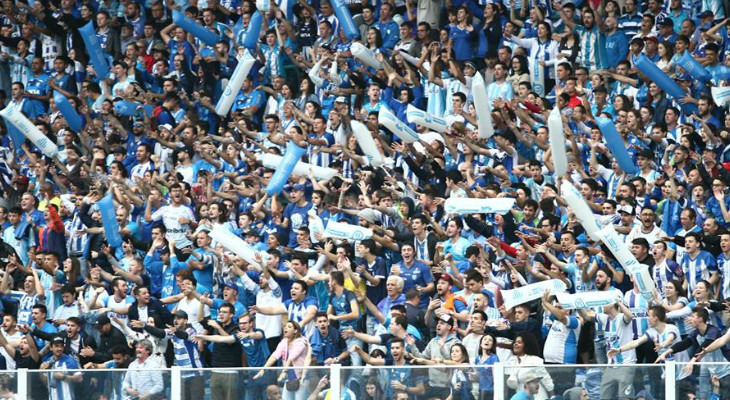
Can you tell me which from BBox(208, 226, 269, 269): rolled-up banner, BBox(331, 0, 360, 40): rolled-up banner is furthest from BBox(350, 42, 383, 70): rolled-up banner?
BBox(208, 226, 269, 269): rolled-up banner

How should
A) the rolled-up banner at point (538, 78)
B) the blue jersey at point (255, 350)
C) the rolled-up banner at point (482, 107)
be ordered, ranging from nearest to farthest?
the blue jersey at point (255, 350) → the rolled-up banner at point (482, 107) → the rolled-up banner at point (538, 78)

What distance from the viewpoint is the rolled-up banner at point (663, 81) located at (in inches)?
738

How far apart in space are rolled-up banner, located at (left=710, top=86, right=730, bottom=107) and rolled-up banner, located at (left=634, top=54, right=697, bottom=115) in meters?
0.36

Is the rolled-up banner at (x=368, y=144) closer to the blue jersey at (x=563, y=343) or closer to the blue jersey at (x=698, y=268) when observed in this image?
the blue jersey at (x=698, y=268)

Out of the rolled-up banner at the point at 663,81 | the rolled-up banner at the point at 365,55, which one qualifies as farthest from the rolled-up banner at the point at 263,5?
the rolled-up banner at the point at 663,81

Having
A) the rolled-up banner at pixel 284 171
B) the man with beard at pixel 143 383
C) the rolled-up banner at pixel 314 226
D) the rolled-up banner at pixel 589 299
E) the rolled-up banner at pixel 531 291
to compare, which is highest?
the rolled-up banner at pixel 284 171

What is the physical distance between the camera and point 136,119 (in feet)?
71.4

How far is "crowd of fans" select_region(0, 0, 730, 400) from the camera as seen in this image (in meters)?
14.9

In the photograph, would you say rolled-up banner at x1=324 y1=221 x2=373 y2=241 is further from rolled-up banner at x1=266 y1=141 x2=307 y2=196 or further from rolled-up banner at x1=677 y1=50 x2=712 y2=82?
rolled-up banner at x1=677 y1=50 x2=712 y2=82

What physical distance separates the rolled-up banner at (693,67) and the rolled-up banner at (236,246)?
5.23 m

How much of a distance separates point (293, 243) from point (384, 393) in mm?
4357

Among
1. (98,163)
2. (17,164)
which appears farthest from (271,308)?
(17,164)

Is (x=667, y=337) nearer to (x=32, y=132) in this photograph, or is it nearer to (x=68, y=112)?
(x=32, y=132)

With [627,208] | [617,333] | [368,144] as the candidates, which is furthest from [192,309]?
[627,208]
